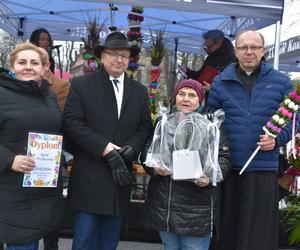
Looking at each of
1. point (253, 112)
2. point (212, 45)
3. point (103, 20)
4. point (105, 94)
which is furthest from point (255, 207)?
point (103, 20)

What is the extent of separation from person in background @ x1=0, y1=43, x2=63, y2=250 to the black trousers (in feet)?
4.55

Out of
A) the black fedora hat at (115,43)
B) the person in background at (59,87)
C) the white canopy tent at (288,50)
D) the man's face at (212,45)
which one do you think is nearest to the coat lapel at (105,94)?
the black fedora hat at (115,43)

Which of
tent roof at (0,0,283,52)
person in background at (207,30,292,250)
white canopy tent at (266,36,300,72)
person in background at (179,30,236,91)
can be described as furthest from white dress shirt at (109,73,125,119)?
white canopy tent at (266,36,300,72)

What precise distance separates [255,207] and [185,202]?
2.01 feet

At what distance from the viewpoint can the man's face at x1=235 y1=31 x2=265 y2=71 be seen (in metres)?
3.20

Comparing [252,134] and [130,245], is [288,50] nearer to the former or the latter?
[130,245]

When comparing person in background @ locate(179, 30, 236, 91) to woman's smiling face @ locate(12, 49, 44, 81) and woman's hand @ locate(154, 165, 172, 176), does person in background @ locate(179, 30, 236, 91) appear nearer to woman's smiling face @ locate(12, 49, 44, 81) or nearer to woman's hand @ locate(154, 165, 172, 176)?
woman's hand @ locate(154, 165, 172, 176)

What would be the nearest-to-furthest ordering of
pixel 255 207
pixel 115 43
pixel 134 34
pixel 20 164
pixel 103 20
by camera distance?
1. pixel 20 164
2. pixel 115 43
3. pixel 255 207
4. pixel 134 34
5. pixel 103 20

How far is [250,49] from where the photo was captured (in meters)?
3.20

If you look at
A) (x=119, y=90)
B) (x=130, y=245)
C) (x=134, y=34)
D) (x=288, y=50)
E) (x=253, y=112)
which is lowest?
(x=130, y=245)

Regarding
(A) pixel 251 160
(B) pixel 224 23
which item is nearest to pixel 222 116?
(A) pixel 251 160

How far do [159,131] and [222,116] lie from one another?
1.50ft

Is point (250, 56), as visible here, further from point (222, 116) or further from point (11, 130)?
point (11, 130)

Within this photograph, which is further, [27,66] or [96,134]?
[96,134]
